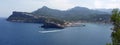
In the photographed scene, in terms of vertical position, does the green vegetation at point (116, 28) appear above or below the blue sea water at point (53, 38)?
above

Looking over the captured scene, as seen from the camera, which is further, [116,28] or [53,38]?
[53,38]

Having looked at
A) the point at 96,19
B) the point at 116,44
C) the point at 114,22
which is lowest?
the point at 96,19

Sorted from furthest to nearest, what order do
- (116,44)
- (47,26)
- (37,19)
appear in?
(37,19) < (47,26) < (116,44)

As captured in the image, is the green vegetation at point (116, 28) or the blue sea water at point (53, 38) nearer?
the green vegetation at point (116, 28)

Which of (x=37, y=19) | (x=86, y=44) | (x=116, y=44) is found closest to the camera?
(x=116, y=44)

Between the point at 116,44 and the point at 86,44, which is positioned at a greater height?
the point at 116,44

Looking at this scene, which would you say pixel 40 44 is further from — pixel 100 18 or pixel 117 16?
pixel 100 18

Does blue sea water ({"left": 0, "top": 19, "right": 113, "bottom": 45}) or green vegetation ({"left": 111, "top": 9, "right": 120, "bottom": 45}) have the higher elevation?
green vegetation ({"left": 111, "top": 9, "right": 120, "bottom": 45})

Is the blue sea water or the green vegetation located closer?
the green vegetation

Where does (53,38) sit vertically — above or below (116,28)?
below

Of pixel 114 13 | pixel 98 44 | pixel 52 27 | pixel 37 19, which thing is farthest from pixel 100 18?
pixel 114 13

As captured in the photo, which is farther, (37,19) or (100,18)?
(100,18)
